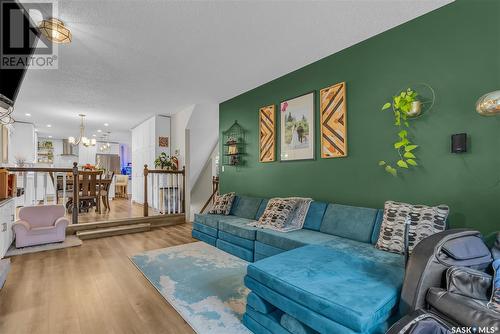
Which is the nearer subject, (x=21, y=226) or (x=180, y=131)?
(x=21, y=226)

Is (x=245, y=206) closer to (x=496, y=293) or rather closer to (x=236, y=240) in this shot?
(x=236, y=240)

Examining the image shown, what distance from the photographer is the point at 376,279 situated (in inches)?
65.2

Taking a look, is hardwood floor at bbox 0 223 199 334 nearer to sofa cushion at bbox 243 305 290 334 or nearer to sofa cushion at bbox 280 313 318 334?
sofa cushion at bbox 243 305 290 334

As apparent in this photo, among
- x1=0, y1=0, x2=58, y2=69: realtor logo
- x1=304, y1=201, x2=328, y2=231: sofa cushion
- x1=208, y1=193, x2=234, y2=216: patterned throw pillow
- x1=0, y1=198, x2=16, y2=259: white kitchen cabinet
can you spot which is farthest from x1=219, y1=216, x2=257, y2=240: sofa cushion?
x1=0, y1=0, x2=58, y2=69: realtor logo

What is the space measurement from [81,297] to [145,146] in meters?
5.56

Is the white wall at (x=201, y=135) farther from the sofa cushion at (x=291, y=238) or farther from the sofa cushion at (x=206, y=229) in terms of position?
the sofa cushion at (x=291, y=238)

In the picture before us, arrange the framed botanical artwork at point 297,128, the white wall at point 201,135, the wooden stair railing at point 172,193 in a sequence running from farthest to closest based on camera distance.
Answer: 1. the wooden stair railing at point 172,193
2. the white wall at point 201,135
3. the framed botanical artwork at point 297,128

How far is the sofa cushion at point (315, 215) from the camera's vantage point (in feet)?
10.2

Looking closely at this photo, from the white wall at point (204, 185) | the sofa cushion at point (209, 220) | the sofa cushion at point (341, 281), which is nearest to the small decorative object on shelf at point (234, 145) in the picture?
the sofa cushion at point (209, 220)

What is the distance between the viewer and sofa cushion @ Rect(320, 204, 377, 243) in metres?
2.63

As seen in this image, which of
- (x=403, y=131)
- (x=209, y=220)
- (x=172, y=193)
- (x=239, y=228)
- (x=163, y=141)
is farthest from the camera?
(x=163, y=141)

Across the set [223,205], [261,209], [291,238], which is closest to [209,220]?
[223,205]

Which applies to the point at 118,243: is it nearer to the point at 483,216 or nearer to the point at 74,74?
the point at 74,74

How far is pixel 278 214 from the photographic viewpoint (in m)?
3.30
